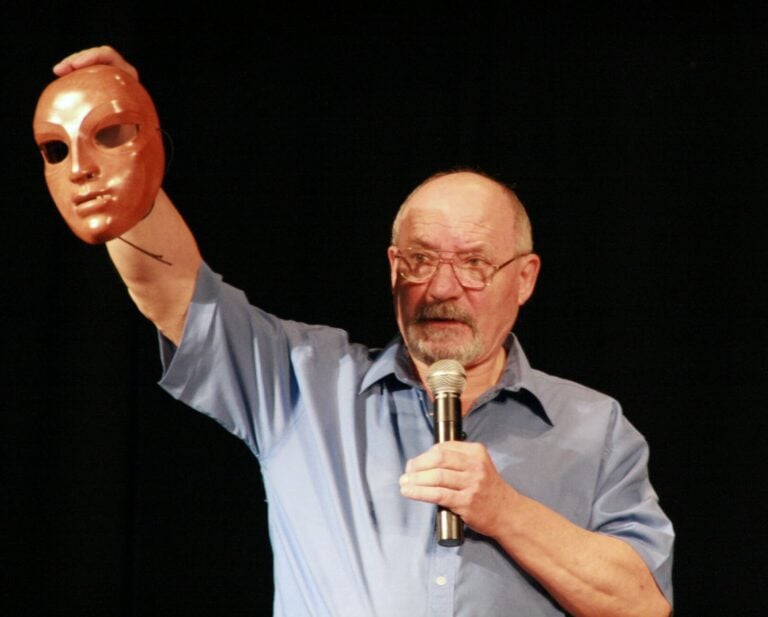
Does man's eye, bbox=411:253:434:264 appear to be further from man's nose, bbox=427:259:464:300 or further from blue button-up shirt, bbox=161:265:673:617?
blue button-up shirt, bbox=161:265:673:617

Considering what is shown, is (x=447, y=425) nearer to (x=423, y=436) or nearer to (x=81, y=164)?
(x=423, y=436)

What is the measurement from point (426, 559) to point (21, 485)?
111 cm

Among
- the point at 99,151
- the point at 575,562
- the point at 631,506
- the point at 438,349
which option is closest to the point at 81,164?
the point at 99,151

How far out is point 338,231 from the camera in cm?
274

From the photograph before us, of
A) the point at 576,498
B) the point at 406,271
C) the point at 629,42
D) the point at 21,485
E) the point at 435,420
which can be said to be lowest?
the point at 21,485

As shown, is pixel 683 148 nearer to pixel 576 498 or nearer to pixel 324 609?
pixel 576 498

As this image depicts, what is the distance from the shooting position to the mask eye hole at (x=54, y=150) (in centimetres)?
164

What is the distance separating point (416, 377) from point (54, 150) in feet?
2.49

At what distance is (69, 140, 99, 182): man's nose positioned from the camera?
1573 millimetres

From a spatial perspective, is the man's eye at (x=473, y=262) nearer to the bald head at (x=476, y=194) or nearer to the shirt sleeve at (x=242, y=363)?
the bald head at (x=476, y=194)

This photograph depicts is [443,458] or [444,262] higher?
[444,262]

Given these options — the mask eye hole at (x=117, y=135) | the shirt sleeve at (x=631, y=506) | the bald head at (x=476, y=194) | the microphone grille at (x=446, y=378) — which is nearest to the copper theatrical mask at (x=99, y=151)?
the mask eye hole at (x=117, y=135)

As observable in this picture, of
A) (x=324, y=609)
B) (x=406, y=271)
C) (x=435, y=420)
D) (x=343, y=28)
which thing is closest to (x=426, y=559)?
(x=324, y=609)

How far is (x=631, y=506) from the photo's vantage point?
1.93m
